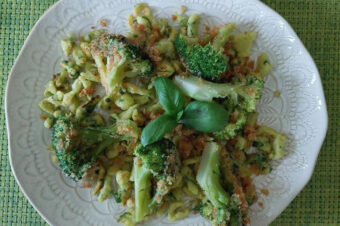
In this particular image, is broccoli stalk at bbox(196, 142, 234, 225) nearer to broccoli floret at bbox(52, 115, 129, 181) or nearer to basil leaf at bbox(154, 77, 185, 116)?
basil leaf at bbox(154, 77, 185, 116)

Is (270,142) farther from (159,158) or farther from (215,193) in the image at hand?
(159,158)

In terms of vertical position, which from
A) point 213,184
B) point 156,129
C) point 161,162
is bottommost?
point 213,184

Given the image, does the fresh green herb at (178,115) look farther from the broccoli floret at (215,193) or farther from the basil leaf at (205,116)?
the broccoli floret at (215,193)

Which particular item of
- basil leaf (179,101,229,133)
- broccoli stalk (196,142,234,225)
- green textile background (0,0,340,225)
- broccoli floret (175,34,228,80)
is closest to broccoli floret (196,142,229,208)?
broccoli stalk (196,142,234,225)

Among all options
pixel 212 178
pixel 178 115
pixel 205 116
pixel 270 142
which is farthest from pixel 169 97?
pixel 270 142

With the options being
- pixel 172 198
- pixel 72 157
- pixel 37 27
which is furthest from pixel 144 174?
pixel 37 27

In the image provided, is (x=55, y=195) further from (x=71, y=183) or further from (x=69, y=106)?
(x=69, y=106)

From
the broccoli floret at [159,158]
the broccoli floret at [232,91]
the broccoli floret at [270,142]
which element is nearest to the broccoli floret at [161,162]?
the broccoli floret at [159,158]

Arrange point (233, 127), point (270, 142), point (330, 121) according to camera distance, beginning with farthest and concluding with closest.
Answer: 1. point (330, 121)
2. point (270, 142)
3. point (233, 127)
